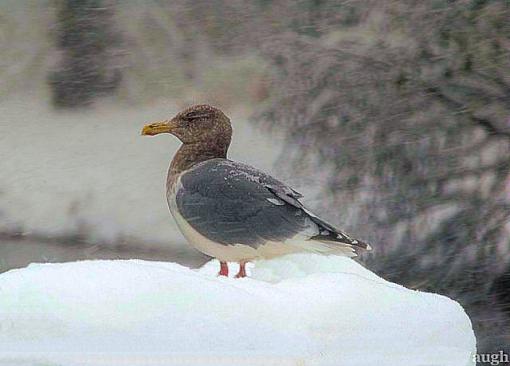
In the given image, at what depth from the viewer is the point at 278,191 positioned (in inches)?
33.4

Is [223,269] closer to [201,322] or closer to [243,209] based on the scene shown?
[243,209]

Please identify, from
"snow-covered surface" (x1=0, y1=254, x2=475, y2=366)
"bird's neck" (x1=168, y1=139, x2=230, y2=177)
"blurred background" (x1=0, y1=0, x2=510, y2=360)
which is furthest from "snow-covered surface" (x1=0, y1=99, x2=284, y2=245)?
"snow-covered surface" (x1=0, y1=254, x2=475, y2=366)

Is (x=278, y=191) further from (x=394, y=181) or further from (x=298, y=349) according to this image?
(x=394, y=181)

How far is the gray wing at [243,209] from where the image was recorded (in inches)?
32.4

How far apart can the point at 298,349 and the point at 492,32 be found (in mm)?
1260

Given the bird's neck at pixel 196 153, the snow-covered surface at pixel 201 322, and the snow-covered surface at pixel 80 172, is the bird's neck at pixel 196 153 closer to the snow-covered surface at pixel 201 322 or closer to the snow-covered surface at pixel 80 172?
the snow-covered surface at pixel 201 322

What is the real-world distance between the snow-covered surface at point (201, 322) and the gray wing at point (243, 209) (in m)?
0.19

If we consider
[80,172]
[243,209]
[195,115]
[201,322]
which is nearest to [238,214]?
[243,209]

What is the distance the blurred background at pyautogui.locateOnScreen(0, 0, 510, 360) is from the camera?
65.1 inches

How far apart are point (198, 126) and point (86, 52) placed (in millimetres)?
1159

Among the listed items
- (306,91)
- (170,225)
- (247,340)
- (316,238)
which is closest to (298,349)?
(247,340)

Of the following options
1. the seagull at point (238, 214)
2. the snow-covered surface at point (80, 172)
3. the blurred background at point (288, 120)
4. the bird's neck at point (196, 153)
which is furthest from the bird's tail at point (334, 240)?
the snow-covered surface at point (80, 172)

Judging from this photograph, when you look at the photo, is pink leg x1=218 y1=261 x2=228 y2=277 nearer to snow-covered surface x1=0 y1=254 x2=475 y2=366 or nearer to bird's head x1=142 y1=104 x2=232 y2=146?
bird's head x1=142 y1=104 x2=232 y2=146

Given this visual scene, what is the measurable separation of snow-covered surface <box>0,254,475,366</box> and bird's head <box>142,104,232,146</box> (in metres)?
0.28
